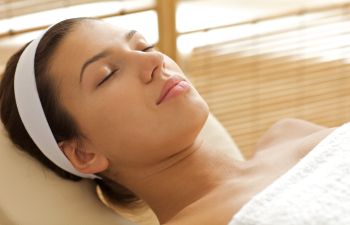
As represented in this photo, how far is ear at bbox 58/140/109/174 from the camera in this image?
148 centimetres

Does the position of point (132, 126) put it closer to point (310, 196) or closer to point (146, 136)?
Answer: point (146, 136)

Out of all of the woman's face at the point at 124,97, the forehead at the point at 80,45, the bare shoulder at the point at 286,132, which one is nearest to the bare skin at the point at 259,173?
the bare shoulder at the point at 286,132

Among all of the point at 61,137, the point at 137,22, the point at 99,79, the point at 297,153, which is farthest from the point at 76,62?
the point at 137,22

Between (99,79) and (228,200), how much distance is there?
1.19ft

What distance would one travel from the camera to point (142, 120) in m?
1.39

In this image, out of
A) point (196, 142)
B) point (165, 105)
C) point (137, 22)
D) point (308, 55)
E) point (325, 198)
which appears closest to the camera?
point (325, 198)

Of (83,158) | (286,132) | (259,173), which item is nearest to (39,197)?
(83,158)

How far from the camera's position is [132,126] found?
4.60 ft

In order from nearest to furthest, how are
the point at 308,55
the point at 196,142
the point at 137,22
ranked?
the point at 196,142 < the point at 137,22 < the point at 308,55

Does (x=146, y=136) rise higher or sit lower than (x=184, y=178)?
higher

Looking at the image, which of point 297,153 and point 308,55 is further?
point 308,55

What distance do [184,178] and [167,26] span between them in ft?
2.04

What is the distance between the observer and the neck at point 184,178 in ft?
4.89

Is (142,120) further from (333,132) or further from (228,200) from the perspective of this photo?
(333,132)
